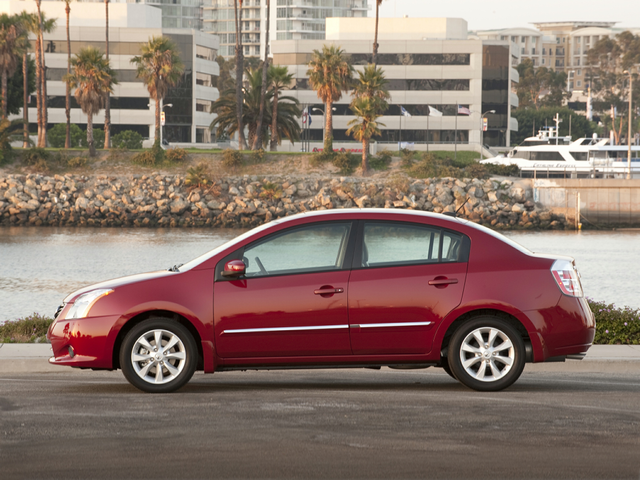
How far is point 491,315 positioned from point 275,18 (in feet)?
563

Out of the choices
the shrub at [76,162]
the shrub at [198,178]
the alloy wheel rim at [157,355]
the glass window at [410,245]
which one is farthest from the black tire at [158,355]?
the shrub at [76,162]

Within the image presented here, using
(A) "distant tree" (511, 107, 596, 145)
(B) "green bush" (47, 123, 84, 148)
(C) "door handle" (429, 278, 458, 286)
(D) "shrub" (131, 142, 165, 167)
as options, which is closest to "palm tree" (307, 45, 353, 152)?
(D) "shrub" (131, 142, 165, 167)

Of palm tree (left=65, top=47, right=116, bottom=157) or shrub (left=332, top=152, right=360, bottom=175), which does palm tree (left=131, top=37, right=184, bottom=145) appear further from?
shrub (left=332, top=152, right=360, bottom=175)

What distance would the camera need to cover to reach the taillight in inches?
308

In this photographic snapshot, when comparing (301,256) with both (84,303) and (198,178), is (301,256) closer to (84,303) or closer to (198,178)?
(84,303)

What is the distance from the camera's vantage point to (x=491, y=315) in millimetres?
7832

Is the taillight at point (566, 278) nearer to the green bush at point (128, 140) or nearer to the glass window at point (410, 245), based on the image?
the glass window at point (410, 245)

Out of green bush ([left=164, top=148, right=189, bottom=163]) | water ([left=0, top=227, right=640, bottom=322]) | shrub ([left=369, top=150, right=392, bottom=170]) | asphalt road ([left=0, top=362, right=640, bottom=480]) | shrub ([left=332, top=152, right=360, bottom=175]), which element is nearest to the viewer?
asphalt road ([left=0, top=362, right=640, bottom=480])

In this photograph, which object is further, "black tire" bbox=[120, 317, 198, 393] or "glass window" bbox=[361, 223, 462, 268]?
"glass window" bbox=[361, 223, 462, 268]

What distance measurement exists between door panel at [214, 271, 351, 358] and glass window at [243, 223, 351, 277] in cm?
13

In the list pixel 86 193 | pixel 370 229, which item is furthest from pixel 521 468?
pixel 86 193

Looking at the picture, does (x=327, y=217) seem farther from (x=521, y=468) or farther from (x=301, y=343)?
(x=521, y=468)

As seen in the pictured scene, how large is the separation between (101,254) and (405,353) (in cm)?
3438

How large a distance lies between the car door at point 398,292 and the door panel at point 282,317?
0.14 metres
